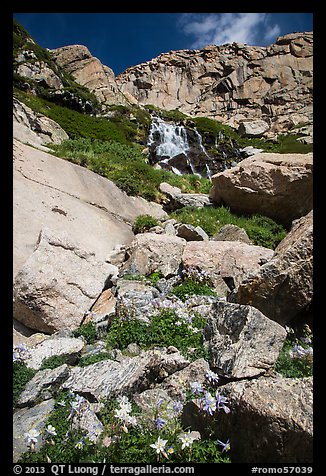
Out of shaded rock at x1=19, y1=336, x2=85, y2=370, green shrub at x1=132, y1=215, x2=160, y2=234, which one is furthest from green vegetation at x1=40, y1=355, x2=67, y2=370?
green shrub at x1=132, y1=215, x2=160, y2=234

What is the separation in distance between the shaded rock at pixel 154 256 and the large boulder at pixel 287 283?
251cm

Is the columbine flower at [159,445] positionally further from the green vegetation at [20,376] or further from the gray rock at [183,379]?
the green vegetation at [20,376]

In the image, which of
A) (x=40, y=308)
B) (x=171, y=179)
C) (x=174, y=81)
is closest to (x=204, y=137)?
(x=171, y=179)

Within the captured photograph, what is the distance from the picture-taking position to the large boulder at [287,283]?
3410mm

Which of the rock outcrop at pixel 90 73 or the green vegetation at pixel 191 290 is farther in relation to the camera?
the rock outcrop at pixel 90 73

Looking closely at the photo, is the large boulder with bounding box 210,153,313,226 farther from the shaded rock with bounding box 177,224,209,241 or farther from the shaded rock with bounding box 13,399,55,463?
the shaded rock with bounding box 13,399,55,463

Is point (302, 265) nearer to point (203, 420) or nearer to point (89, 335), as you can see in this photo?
point (203, 420)

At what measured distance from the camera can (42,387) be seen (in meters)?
2.85

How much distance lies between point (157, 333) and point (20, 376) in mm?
1569

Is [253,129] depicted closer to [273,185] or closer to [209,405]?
[273,185]

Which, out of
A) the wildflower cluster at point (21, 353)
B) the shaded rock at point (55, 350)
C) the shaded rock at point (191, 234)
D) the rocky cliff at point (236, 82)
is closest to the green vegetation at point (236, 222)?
the shaded rock at point (191, 234)

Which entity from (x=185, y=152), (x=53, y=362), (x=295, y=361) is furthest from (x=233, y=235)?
(x=185, y=152)

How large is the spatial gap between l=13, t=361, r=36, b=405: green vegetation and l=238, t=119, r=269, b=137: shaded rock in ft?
197

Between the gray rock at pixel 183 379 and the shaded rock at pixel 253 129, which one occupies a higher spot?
the shaded rock at pixel 253 129
